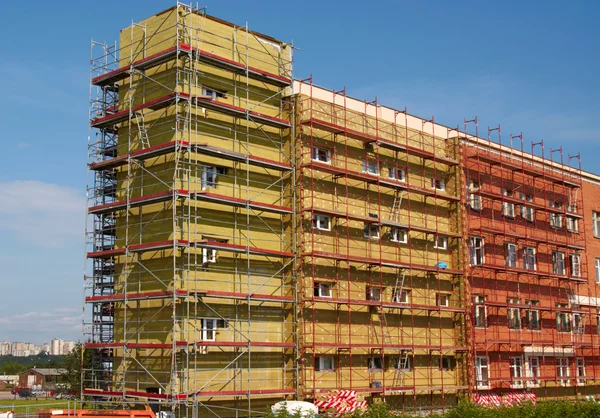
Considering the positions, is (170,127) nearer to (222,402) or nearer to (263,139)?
(263,139)

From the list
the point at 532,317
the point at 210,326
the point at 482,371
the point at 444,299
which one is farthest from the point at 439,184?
the point at 210,326

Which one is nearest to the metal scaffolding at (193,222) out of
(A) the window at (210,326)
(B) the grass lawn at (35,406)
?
(A) the window at (210,326)

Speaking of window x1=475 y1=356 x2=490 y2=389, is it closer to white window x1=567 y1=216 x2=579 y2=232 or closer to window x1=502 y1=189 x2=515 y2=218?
window x1=502 y1=189 x2=515 y2=218

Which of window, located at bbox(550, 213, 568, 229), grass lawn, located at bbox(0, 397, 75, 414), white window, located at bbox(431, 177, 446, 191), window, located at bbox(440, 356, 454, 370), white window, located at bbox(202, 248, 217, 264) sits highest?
white window, located at bbox(431, 177, 446, 191)

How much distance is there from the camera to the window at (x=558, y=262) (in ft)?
156

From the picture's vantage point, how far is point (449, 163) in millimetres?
41062

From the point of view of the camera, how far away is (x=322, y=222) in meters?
35.1

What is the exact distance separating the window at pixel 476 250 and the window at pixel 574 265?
379 inches

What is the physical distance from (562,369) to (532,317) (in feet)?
14.2

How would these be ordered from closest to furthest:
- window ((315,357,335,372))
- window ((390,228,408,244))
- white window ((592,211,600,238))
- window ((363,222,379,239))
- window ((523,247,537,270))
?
window ((315,357,335,372)) → window ((363,222,379,239)) → window ((390,228,408,244)) → window ((523,247,537,270)) → white window ((592,211,600,238))

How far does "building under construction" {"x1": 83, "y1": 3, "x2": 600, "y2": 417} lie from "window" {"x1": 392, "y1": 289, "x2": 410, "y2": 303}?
78 mm

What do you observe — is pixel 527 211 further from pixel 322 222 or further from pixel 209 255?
pixel 209 255

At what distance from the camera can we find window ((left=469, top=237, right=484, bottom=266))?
41844 mm

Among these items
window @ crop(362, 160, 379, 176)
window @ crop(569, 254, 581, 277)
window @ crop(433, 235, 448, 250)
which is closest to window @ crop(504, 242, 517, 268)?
window @ crop(433, 235, 448, 250)
